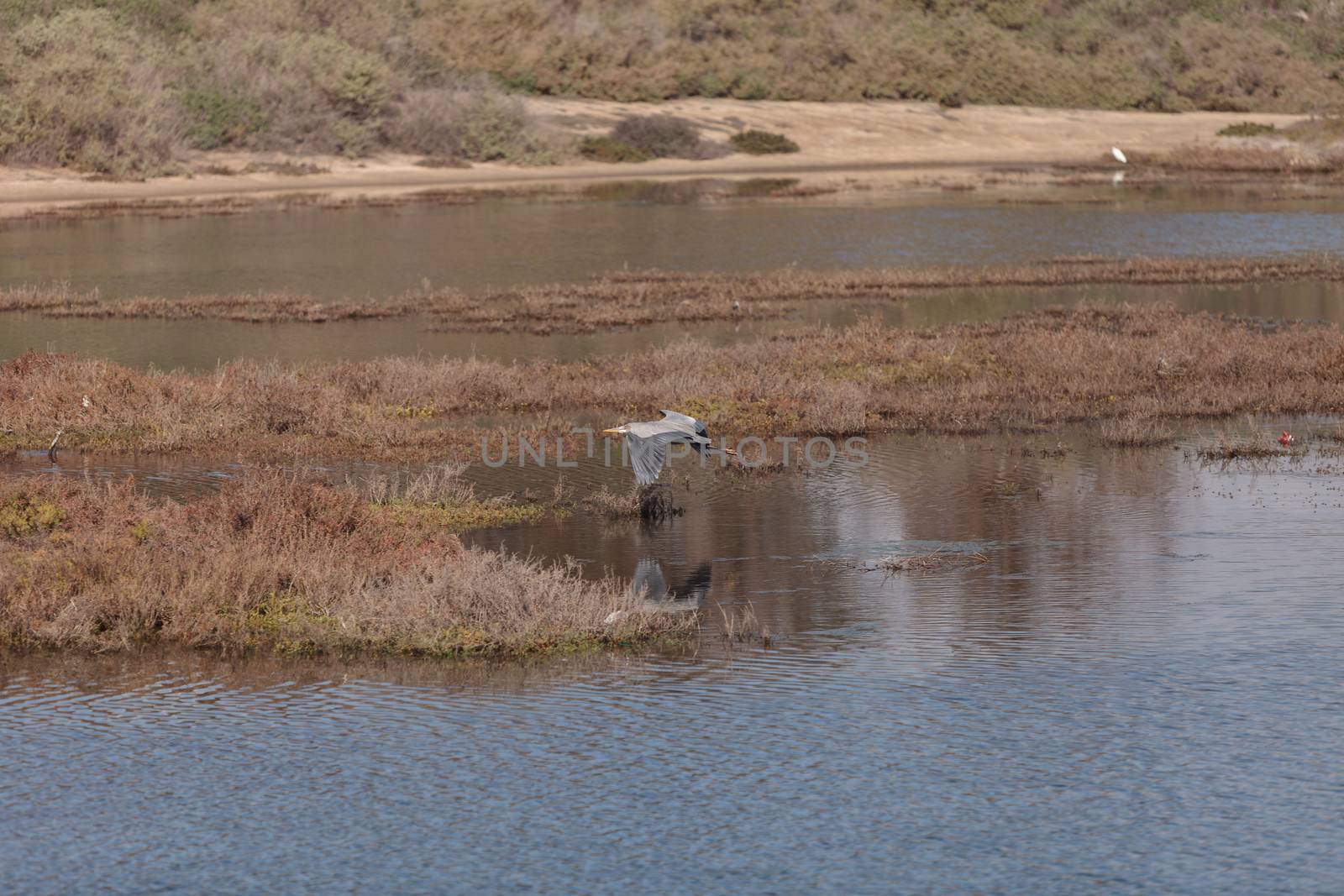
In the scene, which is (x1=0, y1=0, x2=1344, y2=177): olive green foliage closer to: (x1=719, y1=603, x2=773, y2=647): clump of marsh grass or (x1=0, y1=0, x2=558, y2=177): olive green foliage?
(x1=0, y1=0, x2=558, y2=177): olive green foliage

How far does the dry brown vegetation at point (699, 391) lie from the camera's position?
22.5 m

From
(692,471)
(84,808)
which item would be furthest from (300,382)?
(84,808)

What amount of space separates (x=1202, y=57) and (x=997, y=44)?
43.5 ft

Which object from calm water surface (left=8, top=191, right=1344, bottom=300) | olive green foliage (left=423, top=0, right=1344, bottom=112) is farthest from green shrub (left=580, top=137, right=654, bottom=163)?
calm water surface (left=8, top=191, right=1344, bottom=300)

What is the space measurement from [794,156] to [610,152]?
8257mm

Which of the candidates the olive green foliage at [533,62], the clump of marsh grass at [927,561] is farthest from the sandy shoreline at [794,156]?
the clump of marsh grass at [927,561]

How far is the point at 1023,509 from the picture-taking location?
61.1 ft

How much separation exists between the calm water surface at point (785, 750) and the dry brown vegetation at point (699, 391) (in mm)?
6646

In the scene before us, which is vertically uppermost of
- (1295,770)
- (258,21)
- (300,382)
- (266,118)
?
(258,21)

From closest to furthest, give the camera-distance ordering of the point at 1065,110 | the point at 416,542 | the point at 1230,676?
the point at 1230,676 < the point at 416,542 < the point at 1065,110

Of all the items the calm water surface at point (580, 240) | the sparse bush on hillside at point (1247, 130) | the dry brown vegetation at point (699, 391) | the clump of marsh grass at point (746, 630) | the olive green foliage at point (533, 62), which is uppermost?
the olive green foliage at point (533, 62)

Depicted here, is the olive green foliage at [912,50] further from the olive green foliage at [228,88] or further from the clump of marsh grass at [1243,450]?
the clump of marsh grass at [1243,450]

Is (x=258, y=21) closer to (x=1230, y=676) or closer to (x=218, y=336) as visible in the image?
(x=218, y=336)

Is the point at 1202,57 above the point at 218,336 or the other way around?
above
